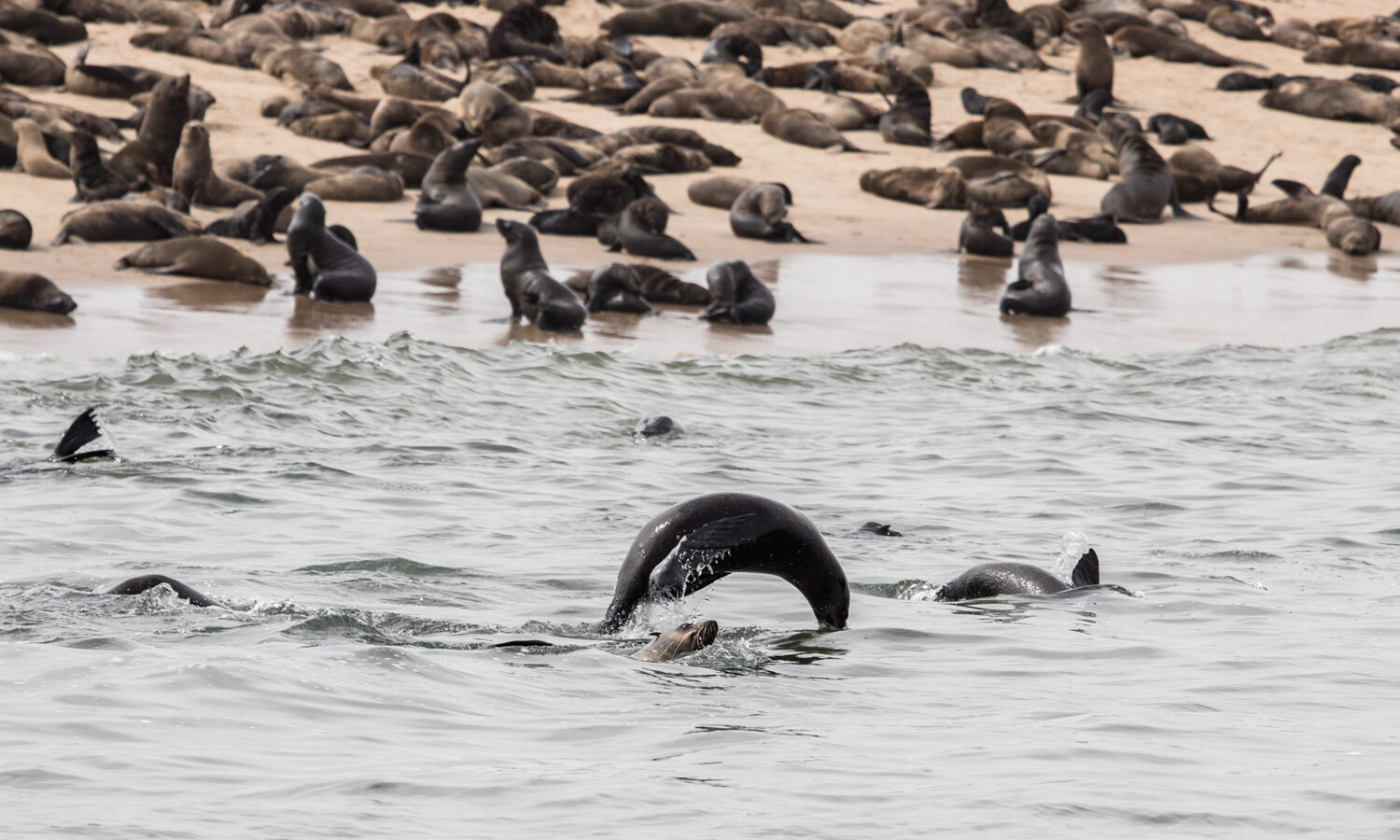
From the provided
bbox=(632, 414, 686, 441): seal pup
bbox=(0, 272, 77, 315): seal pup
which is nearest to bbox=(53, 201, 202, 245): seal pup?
bbox=(0, 272, 77, 315): seal pup

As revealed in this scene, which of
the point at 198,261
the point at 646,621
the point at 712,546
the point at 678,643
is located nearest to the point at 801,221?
the point at 198,261

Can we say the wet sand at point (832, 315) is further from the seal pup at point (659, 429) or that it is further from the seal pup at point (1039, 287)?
the seal pup at point (659, 429)

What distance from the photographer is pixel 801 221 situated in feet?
68.3

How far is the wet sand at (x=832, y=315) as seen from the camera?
12906mm

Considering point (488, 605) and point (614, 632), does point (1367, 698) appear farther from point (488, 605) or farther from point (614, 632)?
point (488, 605)

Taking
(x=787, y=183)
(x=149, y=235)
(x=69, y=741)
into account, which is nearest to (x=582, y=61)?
(x=787, y=183)

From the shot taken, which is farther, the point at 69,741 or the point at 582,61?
the point at 582,61

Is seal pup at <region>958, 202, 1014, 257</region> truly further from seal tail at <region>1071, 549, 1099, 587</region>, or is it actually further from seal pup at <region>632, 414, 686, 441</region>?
seal tail at <region>1071, 549, 1099, 587</region>

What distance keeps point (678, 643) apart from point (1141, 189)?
18.8 m

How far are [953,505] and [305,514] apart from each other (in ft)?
10.5

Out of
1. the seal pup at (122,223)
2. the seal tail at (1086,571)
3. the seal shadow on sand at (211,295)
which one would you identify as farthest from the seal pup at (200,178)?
the seal tail at (1086,571)

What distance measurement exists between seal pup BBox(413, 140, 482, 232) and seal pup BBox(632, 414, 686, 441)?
8726mm

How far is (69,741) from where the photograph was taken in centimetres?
405

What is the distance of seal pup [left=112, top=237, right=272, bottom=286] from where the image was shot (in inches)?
589
